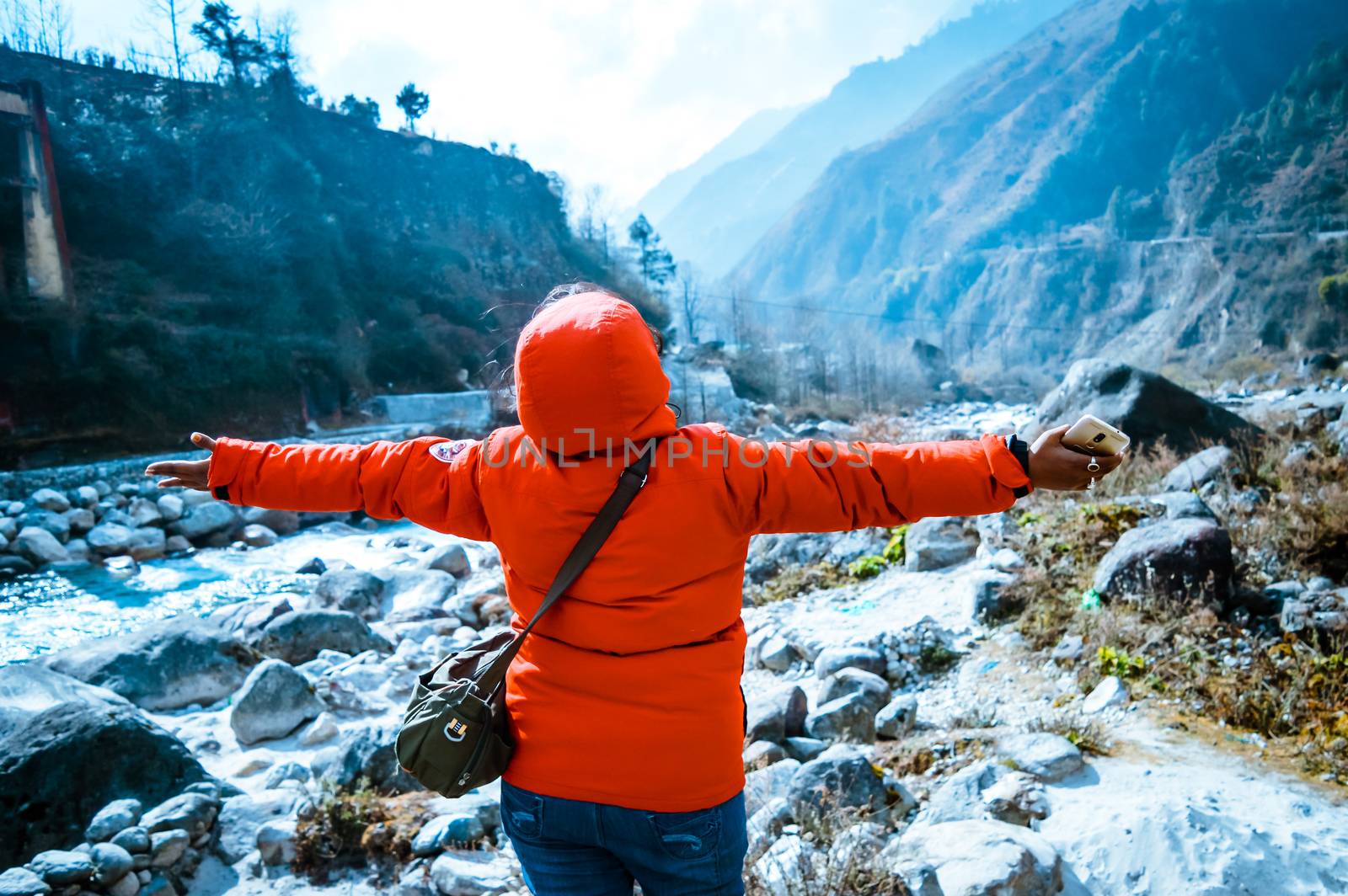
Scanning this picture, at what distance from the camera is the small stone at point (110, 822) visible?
283cm

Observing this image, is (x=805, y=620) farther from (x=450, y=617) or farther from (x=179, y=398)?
(x=179, y=398)

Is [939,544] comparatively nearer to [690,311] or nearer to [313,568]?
[313,568]

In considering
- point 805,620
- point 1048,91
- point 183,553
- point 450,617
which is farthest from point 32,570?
point 1048,91

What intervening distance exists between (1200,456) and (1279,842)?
444cm

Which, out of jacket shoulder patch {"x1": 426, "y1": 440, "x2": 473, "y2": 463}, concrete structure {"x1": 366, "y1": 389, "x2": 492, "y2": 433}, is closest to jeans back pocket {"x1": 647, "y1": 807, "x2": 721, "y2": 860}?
jacket shoulder patch {"x1": 426, "y1": 440, "x2": 473, "y2": 463}

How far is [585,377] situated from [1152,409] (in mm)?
8063

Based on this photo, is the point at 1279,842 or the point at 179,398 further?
the point at 179,398

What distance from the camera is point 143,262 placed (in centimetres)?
2247

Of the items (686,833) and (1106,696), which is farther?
(1106,696)

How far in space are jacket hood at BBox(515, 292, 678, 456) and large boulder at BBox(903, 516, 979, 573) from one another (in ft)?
15.8

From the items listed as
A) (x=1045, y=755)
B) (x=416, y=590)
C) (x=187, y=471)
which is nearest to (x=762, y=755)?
(x=1045, y=755)

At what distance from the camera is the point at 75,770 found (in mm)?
3098

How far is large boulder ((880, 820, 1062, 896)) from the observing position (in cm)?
215

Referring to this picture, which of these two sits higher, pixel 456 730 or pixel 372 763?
pixel 456 730
